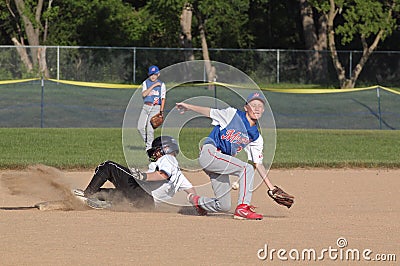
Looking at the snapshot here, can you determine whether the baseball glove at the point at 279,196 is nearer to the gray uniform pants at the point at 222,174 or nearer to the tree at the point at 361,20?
the gray uniform pants at the point at 222,174

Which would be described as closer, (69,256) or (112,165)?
(69,256)

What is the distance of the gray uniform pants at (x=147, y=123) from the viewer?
16000mm

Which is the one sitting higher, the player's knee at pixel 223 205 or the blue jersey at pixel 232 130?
the blue jersey at pixel 232 130

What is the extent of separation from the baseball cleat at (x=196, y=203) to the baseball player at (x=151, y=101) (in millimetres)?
6558

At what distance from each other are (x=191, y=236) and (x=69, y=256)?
1.38 metres

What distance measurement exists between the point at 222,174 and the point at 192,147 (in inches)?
332

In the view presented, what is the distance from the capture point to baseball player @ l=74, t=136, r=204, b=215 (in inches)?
364

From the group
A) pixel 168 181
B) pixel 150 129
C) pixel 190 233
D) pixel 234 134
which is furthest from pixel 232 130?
pixel 150 129

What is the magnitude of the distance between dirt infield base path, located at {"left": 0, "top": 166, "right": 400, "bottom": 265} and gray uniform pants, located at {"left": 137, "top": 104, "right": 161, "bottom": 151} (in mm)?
4886

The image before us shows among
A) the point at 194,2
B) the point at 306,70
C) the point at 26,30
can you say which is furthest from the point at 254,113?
the point at 26,30

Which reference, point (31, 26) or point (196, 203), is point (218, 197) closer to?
point (196, 203)

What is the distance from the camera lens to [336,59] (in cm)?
3434

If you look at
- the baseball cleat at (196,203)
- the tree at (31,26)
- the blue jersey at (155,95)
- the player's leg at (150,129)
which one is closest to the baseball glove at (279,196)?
the baseball cleat at (196,203)

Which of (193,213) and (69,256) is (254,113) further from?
(69,256)
